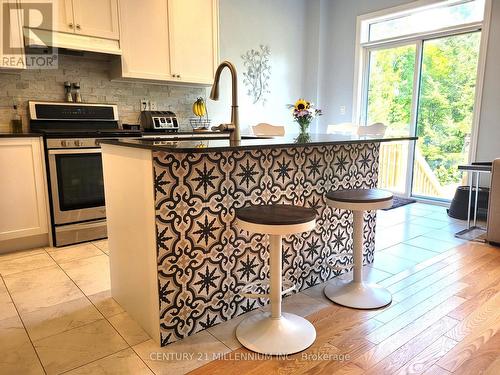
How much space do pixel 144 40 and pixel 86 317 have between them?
2774 mm

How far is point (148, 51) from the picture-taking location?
3.73 metres

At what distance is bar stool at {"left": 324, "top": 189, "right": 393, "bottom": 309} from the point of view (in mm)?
2041

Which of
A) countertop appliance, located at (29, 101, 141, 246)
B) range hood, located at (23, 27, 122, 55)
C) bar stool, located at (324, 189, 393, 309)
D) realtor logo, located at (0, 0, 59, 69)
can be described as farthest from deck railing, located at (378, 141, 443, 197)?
realtor logo, located at (0, 0, 59, 69)

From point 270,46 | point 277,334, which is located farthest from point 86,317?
point 270,46

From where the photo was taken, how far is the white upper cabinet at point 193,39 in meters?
3.90

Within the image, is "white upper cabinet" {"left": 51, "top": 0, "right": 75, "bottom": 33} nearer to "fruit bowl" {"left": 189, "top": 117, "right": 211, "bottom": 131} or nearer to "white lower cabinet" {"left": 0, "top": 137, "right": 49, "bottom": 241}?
"white lower cabinet" {"left": 0, "top": 137, "right": 49, "bottom": 241}

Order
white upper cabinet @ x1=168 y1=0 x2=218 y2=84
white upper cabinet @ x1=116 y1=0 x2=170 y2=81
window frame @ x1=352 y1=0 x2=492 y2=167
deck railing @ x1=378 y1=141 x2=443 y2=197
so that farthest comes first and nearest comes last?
deck railing @ x1=378 y1=141 x2=443 y2=197
window frame @ x1=352 y1=0 x2=492 y2=167
white upper cabinet @ x1=168 y1=0 x2=218 y2=84
white upper cabinet @ x1=116 y1=0 x2=170 y2=81

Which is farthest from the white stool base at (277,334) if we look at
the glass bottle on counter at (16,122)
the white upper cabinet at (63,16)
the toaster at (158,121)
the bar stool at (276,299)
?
the white upper cabinet at (63,16)

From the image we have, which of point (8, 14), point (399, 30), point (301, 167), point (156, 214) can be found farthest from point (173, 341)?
point (399, 30)

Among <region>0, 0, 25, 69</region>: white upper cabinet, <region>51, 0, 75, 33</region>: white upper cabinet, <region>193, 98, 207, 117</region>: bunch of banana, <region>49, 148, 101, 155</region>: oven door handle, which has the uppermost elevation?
<region>51, 0, 75, 33</region>: white upper cabinet

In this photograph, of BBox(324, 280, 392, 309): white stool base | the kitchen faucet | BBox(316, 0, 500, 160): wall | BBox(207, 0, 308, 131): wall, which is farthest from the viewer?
BBox(316, 0, 500, 160): wall

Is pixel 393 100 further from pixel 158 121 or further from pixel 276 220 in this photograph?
pixel 276 220

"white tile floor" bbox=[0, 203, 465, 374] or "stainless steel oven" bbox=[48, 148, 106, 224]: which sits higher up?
"stainless steel oven" bbox=[48, 148, 106, 224]

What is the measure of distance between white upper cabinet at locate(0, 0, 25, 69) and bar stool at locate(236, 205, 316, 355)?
2.55 metres
